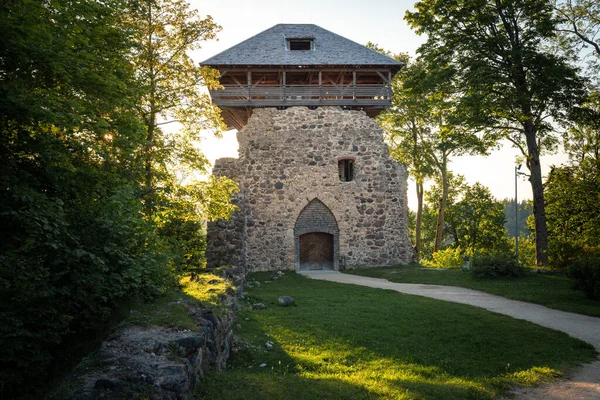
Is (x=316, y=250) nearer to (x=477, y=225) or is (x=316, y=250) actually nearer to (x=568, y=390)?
(x=568, y=390)

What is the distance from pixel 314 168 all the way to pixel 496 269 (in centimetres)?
993

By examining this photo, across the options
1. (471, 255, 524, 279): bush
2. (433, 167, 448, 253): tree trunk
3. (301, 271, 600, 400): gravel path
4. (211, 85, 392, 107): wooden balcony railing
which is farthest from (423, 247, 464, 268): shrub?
(211, 85, 392, 107): wooden balcony railing

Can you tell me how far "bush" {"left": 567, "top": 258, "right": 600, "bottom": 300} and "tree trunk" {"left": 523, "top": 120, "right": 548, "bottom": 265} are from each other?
5.31m

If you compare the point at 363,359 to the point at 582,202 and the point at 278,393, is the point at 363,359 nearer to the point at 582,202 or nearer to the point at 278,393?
the point at 278,393

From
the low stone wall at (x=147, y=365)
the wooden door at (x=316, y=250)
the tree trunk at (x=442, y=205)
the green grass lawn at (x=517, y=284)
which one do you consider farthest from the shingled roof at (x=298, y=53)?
the low stone wall at (x=147, y=365)

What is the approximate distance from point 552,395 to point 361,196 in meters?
16.2

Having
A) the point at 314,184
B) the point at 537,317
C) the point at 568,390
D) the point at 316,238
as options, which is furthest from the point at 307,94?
the point at 568,390

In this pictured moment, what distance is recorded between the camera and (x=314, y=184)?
21219 millimetres

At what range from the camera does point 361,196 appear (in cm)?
2147

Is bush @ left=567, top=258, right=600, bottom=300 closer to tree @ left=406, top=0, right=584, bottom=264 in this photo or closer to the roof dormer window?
tree @ left=406, top=0, right=584, bottom=264

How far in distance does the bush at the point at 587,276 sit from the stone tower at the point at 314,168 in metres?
9.84

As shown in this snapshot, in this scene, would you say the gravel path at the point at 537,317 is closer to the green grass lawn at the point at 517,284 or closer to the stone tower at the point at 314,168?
the green grass lawn at the point at 517,284

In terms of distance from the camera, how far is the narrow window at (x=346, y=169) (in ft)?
72.0

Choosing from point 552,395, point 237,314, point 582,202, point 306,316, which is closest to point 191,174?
point 237,314
